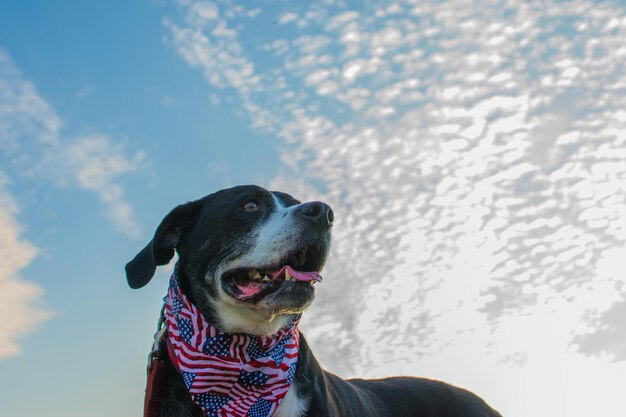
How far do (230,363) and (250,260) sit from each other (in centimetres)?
79

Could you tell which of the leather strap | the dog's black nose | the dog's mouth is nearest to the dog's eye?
the dog's black nose

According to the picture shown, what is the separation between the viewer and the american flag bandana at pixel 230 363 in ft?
16.3

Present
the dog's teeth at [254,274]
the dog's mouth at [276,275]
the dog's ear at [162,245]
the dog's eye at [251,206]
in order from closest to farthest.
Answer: the dog's mouth at [276,275]
the dog's teeth at [254,274]
the dog's ear at [162,245]
the dog's eye at [251,206]

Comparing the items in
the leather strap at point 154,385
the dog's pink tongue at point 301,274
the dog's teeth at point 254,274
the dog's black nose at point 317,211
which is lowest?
the leather strap at point 154,385

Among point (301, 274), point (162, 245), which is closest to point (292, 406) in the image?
point (301, 274)

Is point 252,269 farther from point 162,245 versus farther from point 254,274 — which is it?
point 162,245

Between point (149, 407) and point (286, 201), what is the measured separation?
2.13m

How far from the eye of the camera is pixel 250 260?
5.23m

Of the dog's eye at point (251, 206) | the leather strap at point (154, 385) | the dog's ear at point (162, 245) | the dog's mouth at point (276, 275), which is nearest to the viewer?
the leather strap at point (154, 385)

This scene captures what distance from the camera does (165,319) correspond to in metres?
5.50

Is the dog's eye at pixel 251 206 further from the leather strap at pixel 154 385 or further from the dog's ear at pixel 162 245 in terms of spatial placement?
the leather strap at pixel 154 385

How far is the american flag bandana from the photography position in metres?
4.96

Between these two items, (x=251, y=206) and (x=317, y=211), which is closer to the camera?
(x=317, y=211)

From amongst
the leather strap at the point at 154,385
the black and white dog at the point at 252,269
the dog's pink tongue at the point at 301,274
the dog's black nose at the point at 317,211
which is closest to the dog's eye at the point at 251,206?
the black and white dog at the point at 252,269
